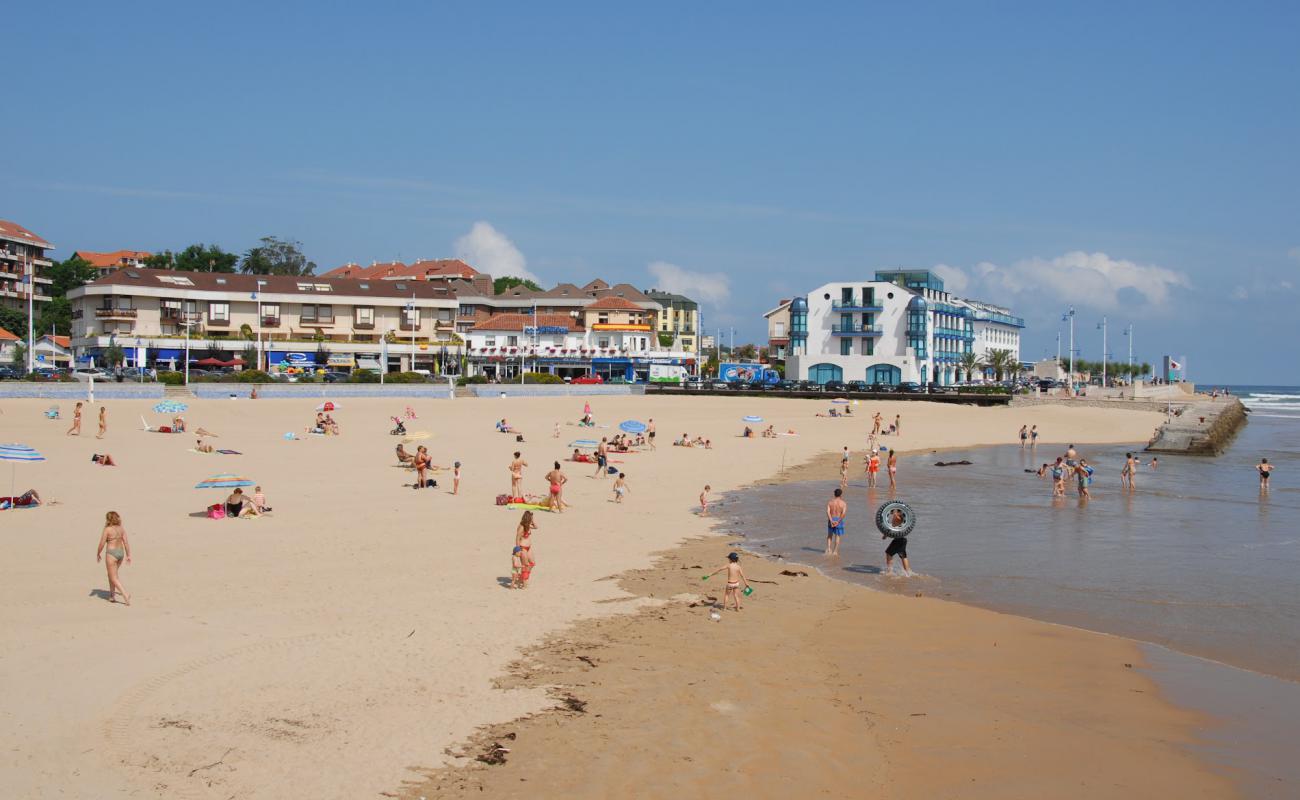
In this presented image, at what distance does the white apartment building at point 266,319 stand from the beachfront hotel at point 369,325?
82 millimetres

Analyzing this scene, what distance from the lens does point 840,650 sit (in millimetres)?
11297

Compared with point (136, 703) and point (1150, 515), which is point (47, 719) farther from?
point (1150, 515)

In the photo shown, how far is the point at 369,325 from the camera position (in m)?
76.4

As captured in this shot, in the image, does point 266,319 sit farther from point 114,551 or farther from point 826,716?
point 826,716

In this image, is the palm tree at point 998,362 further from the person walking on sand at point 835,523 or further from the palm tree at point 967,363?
the person walking on sand at point 835,523

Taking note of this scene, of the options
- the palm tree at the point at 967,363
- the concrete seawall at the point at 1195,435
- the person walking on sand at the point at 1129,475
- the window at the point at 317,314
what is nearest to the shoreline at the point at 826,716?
the person walking on sand at the point at 1129,475

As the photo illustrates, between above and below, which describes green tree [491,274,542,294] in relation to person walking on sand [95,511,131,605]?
above

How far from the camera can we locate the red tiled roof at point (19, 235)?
265 ft

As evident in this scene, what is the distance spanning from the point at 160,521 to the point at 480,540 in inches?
217

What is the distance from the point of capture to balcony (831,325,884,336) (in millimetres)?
81250

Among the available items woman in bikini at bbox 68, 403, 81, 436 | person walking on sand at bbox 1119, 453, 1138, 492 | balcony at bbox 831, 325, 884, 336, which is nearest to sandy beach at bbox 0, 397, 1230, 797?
woman in bikini at bbox 68, 403, 81, 436

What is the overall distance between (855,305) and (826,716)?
247ft

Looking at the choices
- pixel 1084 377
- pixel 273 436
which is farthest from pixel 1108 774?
pixel 1084 377

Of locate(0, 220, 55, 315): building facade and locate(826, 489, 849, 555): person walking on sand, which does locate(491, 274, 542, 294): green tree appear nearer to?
locate(0, 220, 55, 315): building facade
